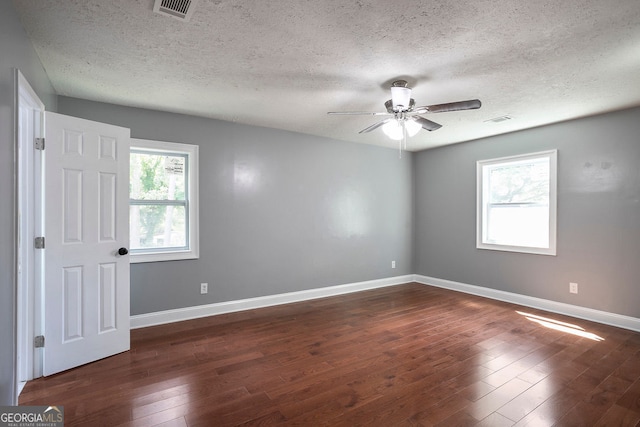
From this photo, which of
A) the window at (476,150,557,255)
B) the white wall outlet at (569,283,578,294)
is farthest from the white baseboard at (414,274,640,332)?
the window at (476,150,557,255)

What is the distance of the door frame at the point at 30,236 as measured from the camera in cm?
233

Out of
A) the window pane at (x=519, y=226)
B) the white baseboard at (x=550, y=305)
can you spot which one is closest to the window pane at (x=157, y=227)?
the white baseboard at (x=550, y=305)

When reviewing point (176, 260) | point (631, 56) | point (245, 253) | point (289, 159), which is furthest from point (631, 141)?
point (176, 260)

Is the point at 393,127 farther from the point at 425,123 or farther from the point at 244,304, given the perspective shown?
the point at 244,304

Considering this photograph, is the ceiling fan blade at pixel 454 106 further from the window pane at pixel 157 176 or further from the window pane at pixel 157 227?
the window pane at pixel 157 227

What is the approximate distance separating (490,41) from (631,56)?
3.98ft

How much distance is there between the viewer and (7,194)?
70.9 inches

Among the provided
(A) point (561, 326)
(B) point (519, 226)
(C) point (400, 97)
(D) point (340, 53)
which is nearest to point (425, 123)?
(C) point (400, 97)

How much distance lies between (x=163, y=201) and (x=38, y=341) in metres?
1.75

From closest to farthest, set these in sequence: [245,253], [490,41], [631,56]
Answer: [490,41], [631,56], [245,253]

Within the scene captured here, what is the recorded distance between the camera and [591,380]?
242cm

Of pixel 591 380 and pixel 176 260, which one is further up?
pixel 176 260

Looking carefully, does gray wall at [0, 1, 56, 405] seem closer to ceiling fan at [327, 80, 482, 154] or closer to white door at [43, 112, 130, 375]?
white door at [43, 112, 130, 375]

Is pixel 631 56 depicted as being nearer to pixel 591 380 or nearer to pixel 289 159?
pixel 591 380
